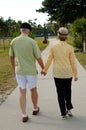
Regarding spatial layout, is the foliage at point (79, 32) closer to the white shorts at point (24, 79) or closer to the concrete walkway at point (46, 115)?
the concrete walkway at point (46, 115)

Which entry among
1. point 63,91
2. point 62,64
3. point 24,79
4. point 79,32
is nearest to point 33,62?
point 24,79

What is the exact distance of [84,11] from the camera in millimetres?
44844

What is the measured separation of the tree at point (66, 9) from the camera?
1747 inches

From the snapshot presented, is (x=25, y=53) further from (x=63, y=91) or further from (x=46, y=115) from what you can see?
(x=46, y=115)

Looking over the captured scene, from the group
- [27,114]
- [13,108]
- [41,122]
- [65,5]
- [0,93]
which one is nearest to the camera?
[41,122]

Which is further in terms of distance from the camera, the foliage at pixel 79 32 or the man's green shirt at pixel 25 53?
the foliage at pixel 79 32

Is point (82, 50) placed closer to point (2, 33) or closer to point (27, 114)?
point (2, 33)

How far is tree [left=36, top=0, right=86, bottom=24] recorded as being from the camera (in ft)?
146

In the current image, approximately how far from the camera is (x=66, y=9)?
44.6m

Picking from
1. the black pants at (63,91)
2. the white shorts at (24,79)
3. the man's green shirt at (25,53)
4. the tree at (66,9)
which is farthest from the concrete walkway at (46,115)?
the tree at (66,9)

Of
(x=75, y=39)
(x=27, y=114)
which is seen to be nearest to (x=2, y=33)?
(x=75, y=39)

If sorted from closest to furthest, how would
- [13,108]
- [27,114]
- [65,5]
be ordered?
[27,114] → [13,108] → [65,5]

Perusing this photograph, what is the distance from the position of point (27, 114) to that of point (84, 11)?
1499 inches

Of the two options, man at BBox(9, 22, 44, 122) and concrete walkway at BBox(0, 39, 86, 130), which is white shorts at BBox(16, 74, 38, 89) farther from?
concrete walkway at BBox(0, 39, 86, 130)
